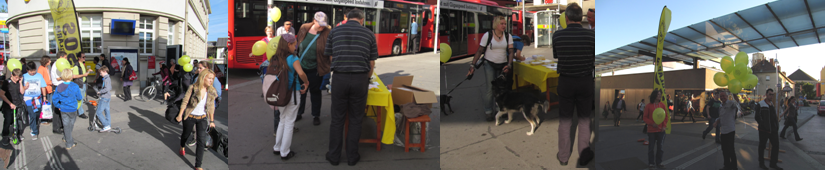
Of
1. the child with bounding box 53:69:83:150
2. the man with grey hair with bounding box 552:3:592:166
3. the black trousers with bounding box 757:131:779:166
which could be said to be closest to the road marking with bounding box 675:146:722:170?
the black trousers with bounding box 757:131:779:166

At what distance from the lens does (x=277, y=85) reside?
9.36ft

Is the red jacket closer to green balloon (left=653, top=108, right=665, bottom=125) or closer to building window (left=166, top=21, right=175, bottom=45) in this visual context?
green balloon (left=653, top=108, right=665, bottom=125)

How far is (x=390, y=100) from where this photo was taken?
2.83 meters

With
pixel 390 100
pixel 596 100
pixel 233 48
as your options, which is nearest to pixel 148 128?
pixel 233 48

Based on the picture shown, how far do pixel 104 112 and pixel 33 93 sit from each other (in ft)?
2.08

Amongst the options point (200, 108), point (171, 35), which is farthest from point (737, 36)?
point (171, 35)

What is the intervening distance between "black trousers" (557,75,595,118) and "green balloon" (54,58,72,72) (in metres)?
3.79

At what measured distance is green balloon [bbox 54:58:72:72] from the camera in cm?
299

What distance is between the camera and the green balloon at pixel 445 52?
282cm

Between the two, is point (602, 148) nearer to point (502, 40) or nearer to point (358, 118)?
point (502, 40)

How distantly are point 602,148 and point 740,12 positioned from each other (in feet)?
4.26

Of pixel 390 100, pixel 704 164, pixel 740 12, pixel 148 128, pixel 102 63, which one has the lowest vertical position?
pixel 704 164

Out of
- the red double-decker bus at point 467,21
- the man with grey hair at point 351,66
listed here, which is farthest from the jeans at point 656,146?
the man with grey hair at point 351,66

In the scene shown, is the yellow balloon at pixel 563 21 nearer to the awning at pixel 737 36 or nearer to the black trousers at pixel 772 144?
the awning at pixel 737 36
